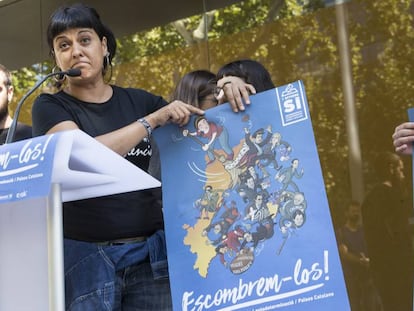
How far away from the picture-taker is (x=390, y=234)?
13.8 feet

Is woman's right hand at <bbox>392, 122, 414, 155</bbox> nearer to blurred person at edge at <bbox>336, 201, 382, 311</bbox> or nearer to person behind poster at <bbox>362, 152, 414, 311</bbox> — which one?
person behind poster at <bbox>362, 152, 414, 311</bbox>

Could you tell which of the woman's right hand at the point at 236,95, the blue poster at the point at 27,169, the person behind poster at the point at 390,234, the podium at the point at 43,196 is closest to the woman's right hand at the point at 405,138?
the woman's right hand at the point at 236,95

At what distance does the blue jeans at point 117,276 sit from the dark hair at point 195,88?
0.69 m

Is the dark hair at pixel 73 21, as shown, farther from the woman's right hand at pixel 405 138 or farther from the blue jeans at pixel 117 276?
the woman's right hand at pixel 405 138

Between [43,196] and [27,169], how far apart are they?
65 millimetres

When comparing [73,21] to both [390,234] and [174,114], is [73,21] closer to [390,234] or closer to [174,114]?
[174,114]

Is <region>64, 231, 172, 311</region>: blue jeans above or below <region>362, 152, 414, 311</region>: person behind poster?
below

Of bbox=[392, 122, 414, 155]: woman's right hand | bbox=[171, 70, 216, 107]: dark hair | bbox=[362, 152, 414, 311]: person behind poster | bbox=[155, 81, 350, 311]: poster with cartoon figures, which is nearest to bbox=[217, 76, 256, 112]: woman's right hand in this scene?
bbox=[155, 81, 350, 311]: poster with cartoon figures

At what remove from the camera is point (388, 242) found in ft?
13.9

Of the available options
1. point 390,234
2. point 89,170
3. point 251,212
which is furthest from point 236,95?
point 390,234

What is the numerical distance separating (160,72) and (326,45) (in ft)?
4.78

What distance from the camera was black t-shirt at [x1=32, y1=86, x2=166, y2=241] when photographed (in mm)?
1819

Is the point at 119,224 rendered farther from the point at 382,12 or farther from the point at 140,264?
the point at 382,12

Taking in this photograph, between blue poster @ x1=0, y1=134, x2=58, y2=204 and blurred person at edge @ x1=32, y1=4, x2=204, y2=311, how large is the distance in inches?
12.3
